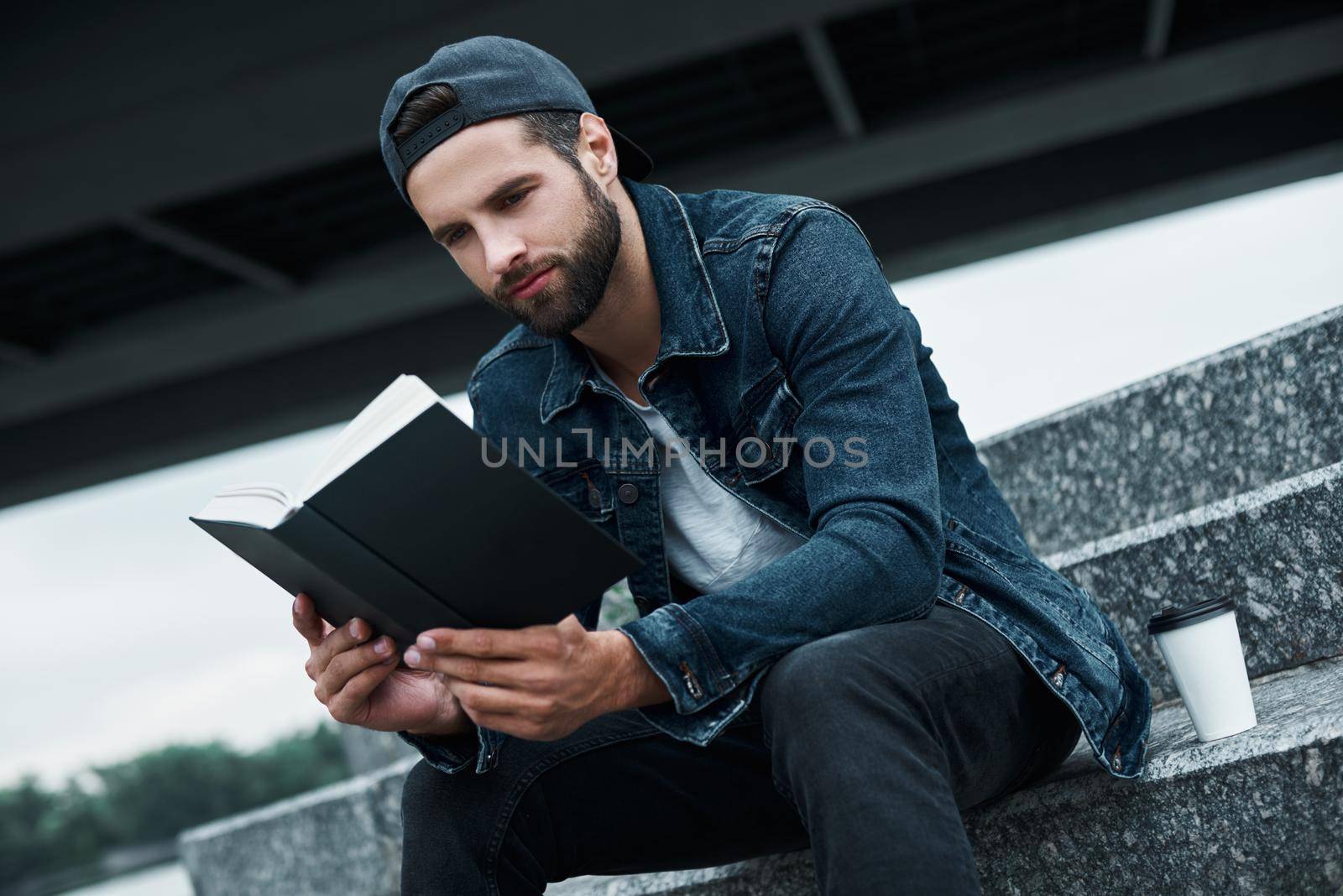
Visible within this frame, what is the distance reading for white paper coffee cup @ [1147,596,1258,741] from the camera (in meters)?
1.55

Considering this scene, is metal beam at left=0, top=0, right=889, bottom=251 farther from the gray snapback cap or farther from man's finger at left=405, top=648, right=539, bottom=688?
man's finger at left=405, top=648, right=539, bottom=688

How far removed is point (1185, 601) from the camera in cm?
209

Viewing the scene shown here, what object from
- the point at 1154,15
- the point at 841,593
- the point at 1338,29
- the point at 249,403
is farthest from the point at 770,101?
the point at 841,593

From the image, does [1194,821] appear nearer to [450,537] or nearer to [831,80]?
[450,537]

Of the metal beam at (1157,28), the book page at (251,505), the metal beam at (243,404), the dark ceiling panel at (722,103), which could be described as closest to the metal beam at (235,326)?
the metal beam at (243,404)

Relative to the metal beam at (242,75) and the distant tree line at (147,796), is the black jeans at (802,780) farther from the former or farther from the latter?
the distant tree line at (147,796)

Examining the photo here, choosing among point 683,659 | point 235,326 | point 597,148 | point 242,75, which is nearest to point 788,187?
point 242,75

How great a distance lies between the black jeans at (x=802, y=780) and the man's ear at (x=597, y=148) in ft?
2.80

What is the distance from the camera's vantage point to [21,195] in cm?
672

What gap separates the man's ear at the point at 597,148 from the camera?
1839 millimetres

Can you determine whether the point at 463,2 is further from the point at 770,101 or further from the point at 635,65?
the point at 770,101

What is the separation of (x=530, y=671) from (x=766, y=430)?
0.61 m

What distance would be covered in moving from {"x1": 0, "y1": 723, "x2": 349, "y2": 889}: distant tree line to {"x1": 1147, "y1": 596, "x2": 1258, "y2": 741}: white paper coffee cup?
687cm

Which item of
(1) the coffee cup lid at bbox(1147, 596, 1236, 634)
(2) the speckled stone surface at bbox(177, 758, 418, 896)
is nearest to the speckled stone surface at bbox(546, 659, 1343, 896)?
(1) the coffee cup lid at bbox(1147, 596, 1236, 634)
